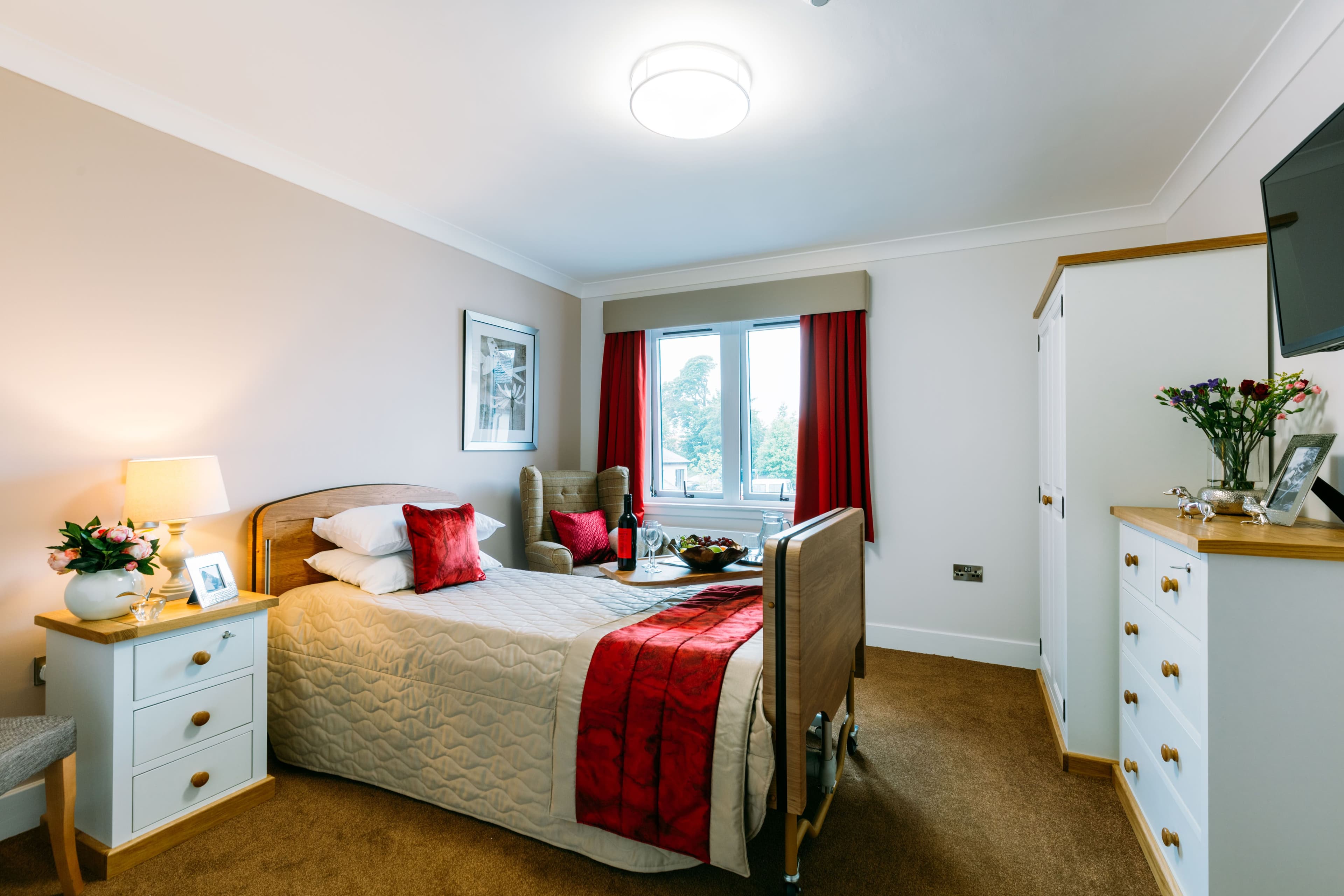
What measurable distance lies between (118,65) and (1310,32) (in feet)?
13.0

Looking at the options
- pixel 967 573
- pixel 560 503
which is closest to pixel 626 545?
pixel 560 503

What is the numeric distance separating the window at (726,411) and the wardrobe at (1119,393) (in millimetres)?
2041

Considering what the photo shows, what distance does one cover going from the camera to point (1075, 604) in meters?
2.46

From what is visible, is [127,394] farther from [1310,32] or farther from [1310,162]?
[1310,32]

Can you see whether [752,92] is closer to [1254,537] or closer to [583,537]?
[1254,537]

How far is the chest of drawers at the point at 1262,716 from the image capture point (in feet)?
4.71

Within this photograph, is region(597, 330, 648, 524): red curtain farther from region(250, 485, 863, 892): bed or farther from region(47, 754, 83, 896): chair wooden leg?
region(47, 754, 83, 896): chair wooden leg

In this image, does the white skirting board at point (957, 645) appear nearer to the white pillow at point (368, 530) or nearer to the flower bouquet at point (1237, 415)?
the flower bouquet at point (1237, 415)

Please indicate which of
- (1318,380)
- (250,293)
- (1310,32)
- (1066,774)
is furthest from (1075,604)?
(250,293)

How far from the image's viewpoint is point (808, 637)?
1705 millimetres

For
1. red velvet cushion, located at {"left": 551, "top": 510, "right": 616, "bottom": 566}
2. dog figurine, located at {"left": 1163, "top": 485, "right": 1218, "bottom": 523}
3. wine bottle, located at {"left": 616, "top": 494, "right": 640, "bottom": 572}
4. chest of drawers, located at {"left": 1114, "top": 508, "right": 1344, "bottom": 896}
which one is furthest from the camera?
red velvet cushion, located at {"left": 551, "top": 510, "right": 616, "bottom": 566}

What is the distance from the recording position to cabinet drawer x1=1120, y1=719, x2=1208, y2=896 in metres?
1.55

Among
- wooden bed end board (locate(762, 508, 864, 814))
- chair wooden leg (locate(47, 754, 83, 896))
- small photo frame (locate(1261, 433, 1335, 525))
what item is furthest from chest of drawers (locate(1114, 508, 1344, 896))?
chair wooden leg (locate(47, 754, 83, 896))

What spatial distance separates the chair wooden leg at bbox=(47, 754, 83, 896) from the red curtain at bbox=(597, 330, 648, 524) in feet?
10.8
